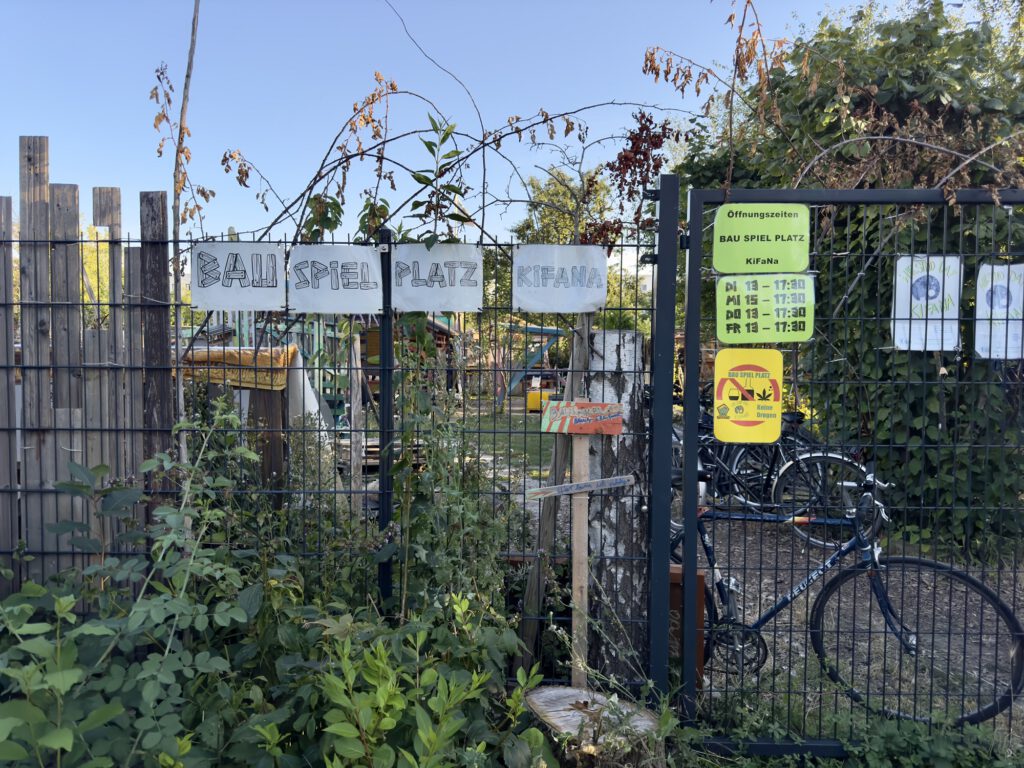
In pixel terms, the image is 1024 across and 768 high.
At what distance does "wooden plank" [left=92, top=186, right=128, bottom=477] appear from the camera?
343 centimetres

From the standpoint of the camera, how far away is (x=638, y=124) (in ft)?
11.6

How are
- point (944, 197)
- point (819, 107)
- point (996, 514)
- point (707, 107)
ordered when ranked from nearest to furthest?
point (944, 197) < point (707, 107) < point (996, 514) < point (819, 107)

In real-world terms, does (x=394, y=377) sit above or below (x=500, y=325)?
below

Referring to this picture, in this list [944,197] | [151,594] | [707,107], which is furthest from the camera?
[707,107]

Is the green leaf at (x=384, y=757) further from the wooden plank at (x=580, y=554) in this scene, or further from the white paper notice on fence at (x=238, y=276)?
the white paper notice on fence at (x=238, y=276)

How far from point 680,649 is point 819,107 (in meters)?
4.47

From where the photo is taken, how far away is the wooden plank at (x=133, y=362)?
342cm

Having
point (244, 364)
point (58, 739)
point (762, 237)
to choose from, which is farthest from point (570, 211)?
point (58, 739)

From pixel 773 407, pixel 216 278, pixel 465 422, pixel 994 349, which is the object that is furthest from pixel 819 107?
pixel 216 278

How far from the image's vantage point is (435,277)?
3.32 metres

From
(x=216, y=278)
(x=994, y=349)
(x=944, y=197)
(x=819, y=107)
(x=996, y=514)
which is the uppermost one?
(x=819, y=107)

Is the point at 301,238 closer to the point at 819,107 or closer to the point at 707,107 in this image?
the point at 707,107

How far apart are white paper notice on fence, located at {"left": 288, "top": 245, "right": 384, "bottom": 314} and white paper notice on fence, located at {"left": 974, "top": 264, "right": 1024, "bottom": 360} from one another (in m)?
2.66

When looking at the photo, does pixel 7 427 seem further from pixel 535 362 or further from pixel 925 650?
pixel 925 650
